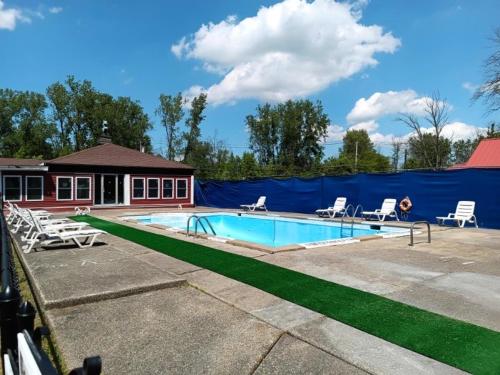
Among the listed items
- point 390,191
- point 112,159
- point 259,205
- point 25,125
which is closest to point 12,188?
point 112,159

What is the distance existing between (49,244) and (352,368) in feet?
23.0

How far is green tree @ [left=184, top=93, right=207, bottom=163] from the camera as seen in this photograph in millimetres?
45344

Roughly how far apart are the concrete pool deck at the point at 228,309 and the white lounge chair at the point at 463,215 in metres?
5.32

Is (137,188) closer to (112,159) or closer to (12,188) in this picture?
(112,159)

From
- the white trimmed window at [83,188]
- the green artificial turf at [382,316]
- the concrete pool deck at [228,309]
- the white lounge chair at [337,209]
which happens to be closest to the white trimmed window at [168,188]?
the white trimmed window at [83,188]

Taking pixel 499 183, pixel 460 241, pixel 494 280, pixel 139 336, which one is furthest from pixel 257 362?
pixel 499 183

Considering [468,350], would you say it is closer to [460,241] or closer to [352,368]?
[352,368]

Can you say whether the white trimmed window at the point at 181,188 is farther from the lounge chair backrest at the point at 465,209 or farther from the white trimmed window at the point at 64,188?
the lounge chair backrest at the point at 465,209

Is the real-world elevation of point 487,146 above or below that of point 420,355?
above

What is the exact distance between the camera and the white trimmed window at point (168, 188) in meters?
23.2

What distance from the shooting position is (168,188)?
2333 centimetres

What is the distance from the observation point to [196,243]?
27.2ft

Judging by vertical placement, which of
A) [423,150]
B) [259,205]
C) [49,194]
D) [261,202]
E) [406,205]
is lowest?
[259,205]

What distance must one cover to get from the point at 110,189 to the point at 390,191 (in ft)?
49.6
